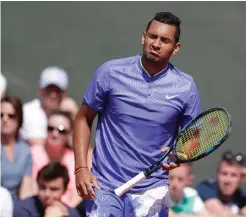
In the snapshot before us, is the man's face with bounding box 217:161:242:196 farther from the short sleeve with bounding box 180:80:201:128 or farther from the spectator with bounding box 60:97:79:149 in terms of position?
the short sleeve with bounding box 180:80:201:128

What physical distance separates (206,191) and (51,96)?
1710 millimetres

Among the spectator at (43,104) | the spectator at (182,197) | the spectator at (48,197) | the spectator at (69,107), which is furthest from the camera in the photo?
the spectator at (69,107)

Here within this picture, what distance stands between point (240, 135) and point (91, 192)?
15.1ft

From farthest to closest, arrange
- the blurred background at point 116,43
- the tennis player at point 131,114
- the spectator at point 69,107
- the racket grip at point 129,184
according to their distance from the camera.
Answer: the blurred background at point 116,43
the spectator at point 69,107
the tennis player at point 131,114
the racket grip at point 129,184

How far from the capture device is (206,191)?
8.76 meters

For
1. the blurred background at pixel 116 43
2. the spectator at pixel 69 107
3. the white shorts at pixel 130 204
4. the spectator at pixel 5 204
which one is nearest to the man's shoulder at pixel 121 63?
the white shorts at pixel 130 204

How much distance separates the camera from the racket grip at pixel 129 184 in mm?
5883

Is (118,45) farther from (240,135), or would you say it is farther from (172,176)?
(172,176)

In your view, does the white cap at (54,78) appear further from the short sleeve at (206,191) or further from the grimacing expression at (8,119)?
the short sleeve at (206,191)

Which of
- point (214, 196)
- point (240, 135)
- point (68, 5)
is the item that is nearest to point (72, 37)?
point (68, 5)

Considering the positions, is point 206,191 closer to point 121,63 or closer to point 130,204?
point 130,204

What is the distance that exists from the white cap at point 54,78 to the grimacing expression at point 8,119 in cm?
98

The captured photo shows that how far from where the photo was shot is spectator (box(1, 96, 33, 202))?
8.27 meters

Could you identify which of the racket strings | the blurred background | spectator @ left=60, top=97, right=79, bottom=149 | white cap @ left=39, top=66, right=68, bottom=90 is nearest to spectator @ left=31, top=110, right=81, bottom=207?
spectator @ left=60, top=97, right=79, bottom=149
